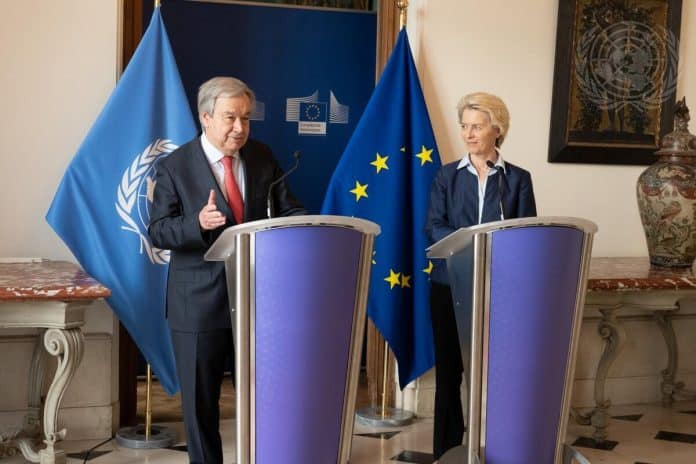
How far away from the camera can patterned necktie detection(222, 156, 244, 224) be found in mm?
3115

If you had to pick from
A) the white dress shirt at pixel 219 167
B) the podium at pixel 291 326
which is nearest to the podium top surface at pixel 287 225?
the podium at pixel 291 326

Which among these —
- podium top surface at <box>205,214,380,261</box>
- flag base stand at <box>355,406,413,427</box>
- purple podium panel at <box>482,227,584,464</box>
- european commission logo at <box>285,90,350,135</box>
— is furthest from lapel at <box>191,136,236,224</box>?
european commission logo at <box>285,90,350,135</box>

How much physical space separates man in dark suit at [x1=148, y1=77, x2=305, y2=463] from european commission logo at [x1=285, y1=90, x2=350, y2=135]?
7.06 feet

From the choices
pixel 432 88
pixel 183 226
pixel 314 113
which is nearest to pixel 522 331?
pixel 183 226

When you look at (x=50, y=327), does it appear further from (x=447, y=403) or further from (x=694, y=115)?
(x=694, y=115)

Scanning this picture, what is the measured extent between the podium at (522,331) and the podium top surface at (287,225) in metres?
0.42

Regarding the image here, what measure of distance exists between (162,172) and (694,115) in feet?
10.6

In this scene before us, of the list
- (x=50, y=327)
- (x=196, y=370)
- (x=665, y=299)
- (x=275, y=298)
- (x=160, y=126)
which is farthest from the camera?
(x=665, y=299)

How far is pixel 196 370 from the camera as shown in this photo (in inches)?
120

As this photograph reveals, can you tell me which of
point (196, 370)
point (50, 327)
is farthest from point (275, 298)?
point (50, 327)

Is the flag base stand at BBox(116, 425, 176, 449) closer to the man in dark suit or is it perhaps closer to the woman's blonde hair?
the man in dark suit

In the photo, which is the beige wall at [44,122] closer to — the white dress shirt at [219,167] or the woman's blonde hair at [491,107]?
the white dress shirt at [219,167]

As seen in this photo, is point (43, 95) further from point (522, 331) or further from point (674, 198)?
point (674, 198)

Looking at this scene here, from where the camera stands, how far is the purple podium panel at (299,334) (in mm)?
2371
